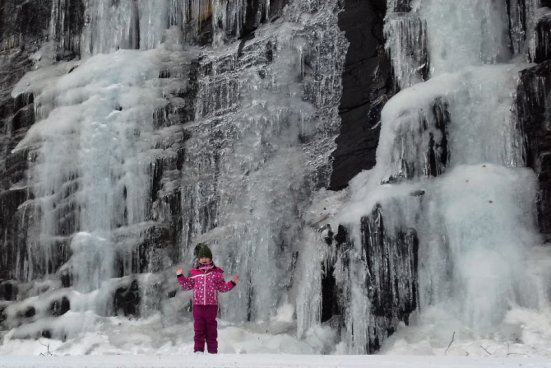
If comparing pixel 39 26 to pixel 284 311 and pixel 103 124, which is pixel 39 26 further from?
pixel 284 311

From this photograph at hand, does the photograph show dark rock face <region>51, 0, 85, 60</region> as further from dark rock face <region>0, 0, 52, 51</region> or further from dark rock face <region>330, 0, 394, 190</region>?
dark rock face <region>330, 0, 394, 190</region>

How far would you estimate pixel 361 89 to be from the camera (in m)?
11.4

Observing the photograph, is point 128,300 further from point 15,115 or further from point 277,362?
point 277,362

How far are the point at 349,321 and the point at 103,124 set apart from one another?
5.71 m

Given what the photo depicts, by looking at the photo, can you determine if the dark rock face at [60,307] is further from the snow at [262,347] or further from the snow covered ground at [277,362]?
the snow covered ground at [277,362]

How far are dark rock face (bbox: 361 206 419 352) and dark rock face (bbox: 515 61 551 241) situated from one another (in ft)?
5.15

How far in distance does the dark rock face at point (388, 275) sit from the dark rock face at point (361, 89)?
5.76 feet

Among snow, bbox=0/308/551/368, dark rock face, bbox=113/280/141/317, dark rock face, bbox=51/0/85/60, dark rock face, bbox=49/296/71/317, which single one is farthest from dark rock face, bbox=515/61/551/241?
dark rock face, bbox=51/0/85/60

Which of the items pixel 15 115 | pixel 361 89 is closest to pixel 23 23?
pixel 15 115

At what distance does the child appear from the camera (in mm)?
6949

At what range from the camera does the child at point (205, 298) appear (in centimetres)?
695

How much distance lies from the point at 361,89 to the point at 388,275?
132 inches

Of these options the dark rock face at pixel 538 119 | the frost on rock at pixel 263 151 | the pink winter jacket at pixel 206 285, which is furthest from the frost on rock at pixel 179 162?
the pink winter jacket at pixel 206 285

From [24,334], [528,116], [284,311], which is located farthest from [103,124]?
[528,116]
